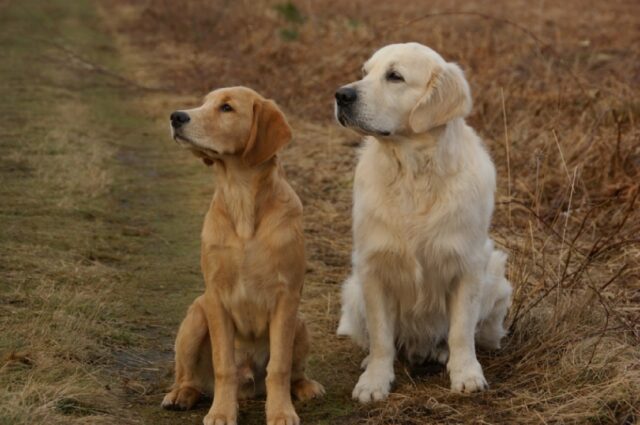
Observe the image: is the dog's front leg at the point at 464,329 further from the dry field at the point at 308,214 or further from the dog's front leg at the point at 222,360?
the dog's front leg at the point at 222,360

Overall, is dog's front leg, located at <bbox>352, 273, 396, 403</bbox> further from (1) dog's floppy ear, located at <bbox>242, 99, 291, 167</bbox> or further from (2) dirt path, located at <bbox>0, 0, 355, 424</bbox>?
(1) dog's floppy ear, located at <bbox>242, 99, 291, 167</bbox>

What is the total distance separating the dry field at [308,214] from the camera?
4.09m

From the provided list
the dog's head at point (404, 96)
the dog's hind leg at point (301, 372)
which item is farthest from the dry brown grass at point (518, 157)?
the dog's head at point (404, 96)

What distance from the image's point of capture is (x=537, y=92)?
967 centimetres

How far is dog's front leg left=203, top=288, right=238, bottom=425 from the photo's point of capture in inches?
153

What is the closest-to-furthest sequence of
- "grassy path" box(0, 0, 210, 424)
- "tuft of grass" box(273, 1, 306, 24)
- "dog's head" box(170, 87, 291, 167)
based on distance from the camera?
"dog's head" box(170, 87, 291, 167), "grassy path" box(0, 0, 210, 424), "tuft of grass" box(273, 1, 306, 24)

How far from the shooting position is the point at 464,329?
4.33 metres

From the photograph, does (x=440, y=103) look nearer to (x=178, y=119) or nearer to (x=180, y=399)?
(x=178, y=119)

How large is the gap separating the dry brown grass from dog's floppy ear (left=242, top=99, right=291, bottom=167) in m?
1.19

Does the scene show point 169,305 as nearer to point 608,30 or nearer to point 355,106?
point 355,106

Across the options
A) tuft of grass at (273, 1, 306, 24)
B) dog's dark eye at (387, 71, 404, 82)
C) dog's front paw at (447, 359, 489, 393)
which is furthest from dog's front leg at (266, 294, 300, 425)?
tuft of grass at (273, 1, 306, 24)

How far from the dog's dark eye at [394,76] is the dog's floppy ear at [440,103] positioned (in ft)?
0.42

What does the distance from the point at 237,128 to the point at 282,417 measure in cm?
120

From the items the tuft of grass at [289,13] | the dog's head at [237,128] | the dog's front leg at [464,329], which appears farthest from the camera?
the tuft of grass at [289,13]
